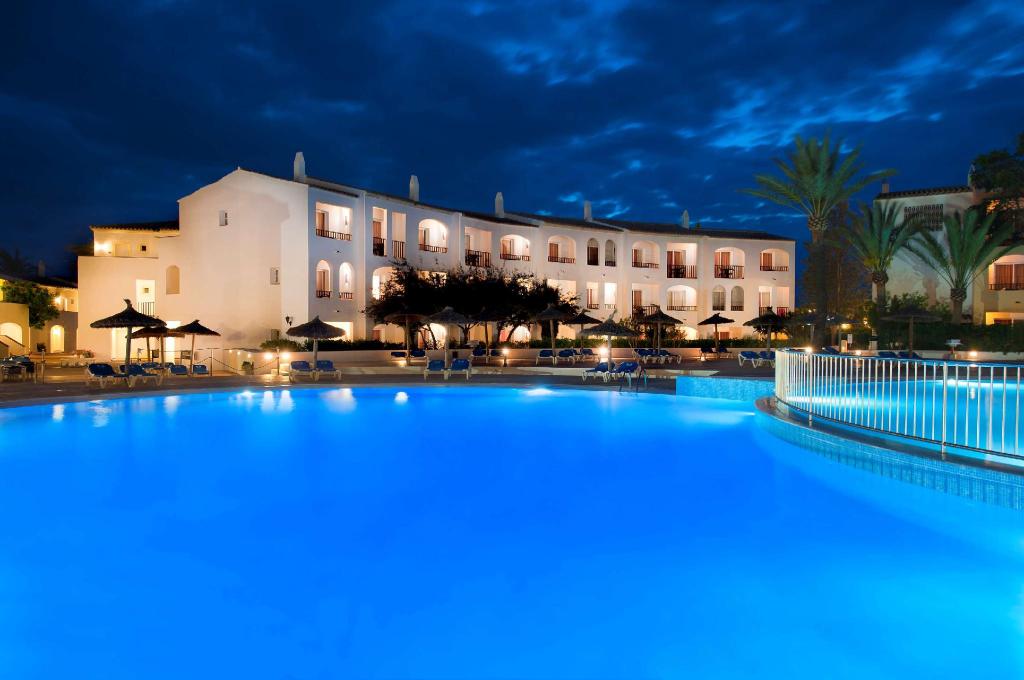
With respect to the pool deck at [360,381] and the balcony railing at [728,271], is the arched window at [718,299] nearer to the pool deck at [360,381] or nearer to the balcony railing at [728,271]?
the balcony railing at [728,271]

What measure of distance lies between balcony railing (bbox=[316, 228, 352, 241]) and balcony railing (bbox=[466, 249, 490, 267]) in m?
7.13

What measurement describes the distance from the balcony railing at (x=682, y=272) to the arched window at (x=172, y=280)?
27.9 meters

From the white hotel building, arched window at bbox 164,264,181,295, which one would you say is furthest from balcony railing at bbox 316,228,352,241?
arched window at bbox 164,264,181,295

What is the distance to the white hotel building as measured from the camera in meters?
27.3

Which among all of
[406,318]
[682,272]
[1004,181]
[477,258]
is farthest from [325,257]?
[1004,181]

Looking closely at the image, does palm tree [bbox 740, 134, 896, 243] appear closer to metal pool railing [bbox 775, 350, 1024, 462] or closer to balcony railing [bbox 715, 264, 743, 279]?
balcony railing [bbox 715, 264, 743, 279]

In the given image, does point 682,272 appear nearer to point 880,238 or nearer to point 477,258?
point 880,238

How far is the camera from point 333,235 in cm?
2819

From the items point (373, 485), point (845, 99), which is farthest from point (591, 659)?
point (845, 99)

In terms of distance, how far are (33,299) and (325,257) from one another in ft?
66.0

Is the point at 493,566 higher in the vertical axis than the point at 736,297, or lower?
lower

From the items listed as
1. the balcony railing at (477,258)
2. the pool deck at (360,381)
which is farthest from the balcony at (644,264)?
the pool deck at (360,381)

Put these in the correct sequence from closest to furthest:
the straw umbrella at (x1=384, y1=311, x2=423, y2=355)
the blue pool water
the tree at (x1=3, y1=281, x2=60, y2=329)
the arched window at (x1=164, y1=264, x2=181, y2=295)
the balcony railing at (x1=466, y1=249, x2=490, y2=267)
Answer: the blue pool water
the straw umbrella at (x1=384, y1=311, x2=423, y2=355)
the arched window at (x1=164, y1=264, x2=181, y2=295)
the balcony railing at (x1=466, y1=249, x2=490, y2=267)
the tree at (x1=3, y1=281, x2=60, y2=329)

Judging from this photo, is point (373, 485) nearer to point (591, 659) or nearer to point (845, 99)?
point (591, 659)
